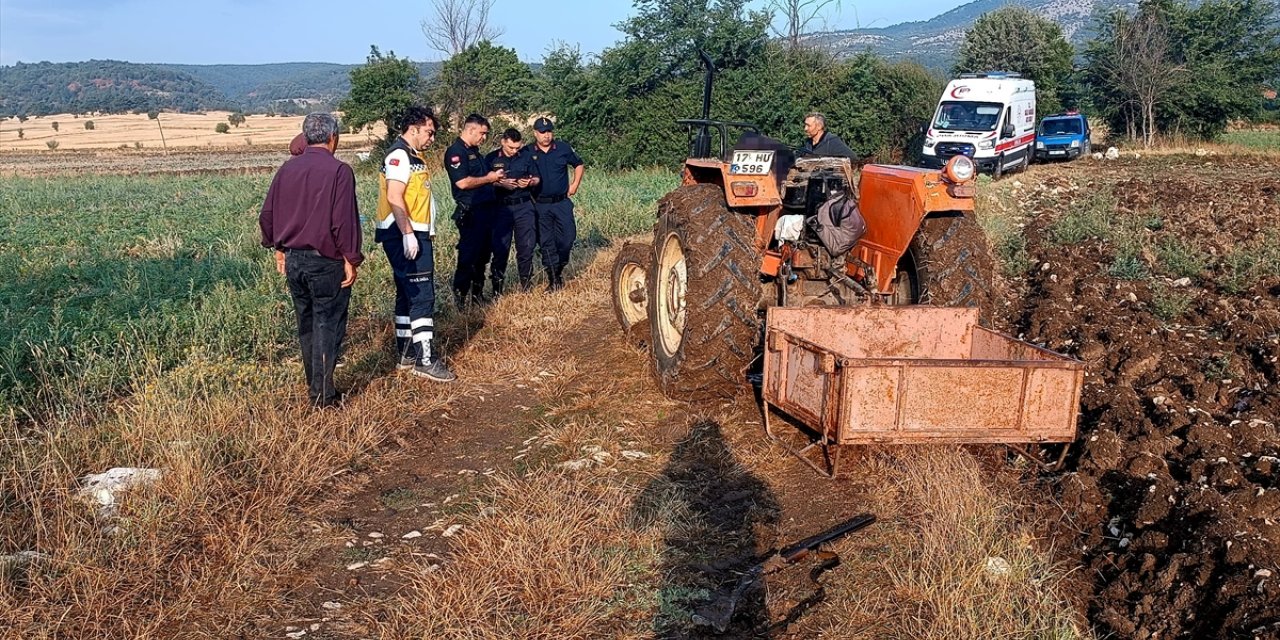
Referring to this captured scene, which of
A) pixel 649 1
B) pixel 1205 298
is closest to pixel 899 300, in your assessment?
pixel 1205 298

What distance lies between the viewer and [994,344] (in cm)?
486

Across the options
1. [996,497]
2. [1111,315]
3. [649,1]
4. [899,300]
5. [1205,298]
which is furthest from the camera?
[649,1]

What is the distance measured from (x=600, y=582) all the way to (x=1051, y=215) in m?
12.1

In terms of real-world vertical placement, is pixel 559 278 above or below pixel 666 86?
below

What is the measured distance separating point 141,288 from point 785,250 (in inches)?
225

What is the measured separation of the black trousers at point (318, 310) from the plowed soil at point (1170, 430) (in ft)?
12.4

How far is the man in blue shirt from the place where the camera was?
841 cm

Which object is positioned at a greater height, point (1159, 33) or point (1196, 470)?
point (1159, 33)

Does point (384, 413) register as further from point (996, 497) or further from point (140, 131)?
point (140, 131)

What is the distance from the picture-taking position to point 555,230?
8680 mm

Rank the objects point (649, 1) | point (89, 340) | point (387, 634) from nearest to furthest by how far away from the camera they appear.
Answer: point (387, 634), point (89, 340), point (649, 1)

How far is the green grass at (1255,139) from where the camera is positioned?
2748 cm

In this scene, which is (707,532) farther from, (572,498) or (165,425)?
(165,425)

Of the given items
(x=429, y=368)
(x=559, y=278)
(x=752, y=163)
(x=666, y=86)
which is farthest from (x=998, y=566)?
(x=666, y=86)
